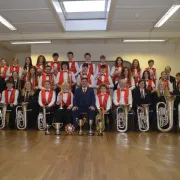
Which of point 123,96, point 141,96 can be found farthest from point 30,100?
point 141,96

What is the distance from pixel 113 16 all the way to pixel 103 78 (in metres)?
1.76

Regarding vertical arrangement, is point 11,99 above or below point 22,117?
above

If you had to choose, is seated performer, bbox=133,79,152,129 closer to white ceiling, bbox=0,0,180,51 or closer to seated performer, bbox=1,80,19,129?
white ceiling, bbox=0,0,180,51

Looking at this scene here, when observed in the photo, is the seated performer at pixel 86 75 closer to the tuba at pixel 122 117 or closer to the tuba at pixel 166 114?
the tuba at pixel 122 117

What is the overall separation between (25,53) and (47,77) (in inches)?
294

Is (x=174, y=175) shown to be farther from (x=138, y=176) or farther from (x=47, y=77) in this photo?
(x=47, y=77)

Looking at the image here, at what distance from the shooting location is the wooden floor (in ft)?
8.64

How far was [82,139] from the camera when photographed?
4.79m

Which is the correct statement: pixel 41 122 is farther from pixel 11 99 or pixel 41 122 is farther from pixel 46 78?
pixel 46 78

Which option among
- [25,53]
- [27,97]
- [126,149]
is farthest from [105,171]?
[25,53]

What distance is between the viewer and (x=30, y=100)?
659 cm

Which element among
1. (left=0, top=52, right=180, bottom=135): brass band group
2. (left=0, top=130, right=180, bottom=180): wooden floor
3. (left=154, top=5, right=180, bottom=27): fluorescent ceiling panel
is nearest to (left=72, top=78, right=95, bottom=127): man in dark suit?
(left=0, top=52, right=180, bottom=135): brass band group

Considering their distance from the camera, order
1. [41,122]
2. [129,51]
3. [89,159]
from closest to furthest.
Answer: [89,159] < [41,122] < [129,51]

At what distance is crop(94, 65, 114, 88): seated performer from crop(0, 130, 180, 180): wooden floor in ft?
8.03
